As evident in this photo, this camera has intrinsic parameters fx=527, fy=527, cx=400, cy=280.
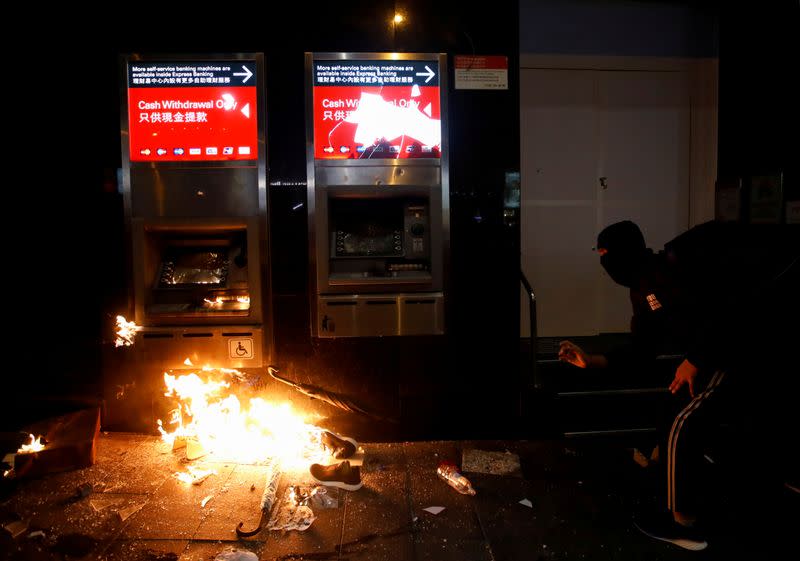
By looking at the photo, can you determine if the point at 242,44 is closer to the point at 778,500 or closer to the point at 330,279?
the point at 330,279

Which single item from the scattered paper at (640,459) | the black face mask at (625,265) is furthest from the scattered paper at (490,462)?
the black face mask at (625,265)

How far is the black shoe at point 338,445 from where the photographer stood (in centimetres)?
420

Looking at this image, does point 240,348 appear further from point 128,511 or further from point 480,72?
point 480,72

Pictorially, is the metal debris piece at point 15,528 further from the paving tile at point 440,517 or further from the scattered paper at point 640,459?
the scattered paper at point 640,459

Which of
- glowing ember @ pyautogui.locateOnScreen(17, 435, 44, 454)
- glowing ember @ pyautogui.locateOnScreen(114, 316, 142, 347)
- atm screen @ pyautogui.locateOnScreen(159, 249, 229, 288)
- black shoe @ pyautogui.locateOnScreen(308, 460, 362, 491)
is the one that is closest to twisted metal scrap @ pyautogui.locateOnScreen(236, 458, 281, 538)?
black shoe @ pyautogui.locateOnScreen(308, 460, 362, 491)

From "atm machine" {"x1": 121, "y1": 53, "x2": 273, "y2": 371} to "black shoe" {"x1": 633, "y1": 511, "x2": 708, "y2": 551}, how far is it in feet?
10.1

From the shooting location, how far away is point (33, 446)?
4148mm

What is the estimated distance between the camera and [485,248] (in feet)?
14.8

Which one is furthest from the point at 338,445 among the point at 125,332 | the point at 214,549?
the point at 125,332

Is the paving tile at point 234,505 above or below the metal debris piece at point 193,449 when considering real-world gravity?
below

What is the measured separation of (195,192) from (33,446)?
2.37 metres

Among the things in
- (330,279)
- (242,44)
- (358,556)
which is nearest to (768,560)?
(358,556)

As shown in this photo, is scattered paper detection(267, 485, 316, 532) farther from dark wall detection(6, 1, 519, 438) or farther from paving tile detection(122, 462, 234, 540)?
dark wall detection(6, 1, 519, 438)

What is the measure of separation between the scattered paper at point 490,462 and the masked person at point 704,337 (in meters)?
1.02
